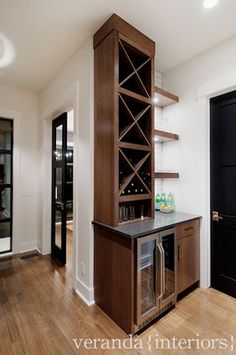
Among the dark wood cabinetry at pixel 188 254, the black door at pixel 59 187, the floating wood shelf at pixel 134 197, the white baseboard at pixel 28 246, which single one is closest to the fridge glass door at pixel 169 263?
the dark wood cabinetry at pixel 188 254

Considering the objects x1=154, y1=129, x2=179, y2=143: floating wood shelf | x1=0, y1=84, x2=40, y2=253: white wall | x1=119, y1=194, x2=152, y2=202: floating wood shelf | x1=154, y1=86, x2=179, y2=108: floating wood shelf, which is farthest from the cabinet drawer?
x1=0, y1=84, x2=40, y2=253: white wall

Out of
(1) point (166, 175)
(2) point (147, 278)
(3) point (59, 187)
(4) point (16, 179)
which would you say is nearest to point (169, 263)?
(2) point (147, 278)

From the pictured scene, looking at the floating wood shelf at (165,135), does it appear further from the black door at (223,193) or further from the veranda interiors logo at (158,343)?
the veranda interiors logo at (158,343)

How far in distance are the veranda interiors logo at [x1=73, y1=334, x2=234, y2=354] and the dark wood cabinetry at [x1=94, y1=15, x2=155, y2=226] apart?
1009 millimetres

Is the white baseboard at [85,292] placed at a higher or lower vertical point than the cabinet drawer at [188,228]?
lower

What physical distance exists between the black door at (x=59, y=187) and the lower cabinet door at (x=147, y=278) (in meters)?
1.75

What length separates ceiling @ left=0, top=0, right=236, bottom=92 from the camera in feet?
6.20

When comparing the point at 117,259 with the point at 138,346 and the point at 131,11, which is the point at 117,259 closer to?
the point at 138,346

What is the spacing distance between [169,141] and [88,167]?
1.43m

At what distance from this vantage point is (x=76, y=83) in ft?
8.34

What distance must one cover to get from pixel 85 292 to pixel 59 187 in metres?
1.76


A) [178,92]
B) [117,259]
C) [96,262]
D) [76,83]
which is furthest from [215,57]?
[96,262]

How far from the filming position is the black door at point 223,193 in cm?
239

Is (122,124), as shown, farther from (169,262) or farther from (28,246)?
(28,246)
